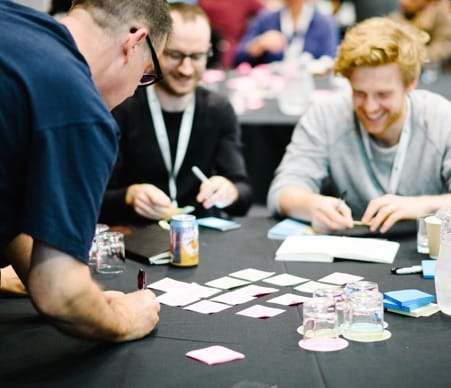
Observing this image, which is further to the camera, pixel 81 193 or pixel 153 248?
pixel 153 248

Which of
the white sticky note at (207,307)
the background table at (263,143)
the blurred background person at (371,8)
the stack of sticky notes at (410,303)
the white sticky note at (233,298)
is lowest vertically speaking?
the background table at (263,143)

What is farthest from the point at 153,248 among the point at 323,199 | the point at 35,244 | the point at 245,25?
the point at 245,25

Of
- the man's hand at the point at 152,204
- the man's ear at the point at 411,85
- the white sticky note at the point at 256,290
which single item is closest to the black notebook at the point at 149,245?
the man's hand at the point at 152,204

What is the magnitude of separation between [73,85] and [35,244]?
28cm

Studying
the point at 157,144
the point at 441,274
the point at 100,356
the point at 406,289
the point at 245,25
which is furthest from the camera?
the point at 245,25

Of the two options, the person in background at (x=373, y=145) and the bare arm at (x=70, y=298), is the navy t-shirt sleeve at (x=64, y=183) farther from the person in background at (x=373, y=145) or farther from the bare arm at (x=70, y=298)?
the person in background at (x=373, y=145)

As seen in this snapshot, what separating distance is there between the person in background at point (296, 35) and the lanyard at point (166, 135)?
9.89 feet

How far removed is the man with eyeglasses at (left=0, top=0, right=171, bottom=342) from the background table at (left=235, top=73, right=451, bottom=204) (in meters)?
2.74

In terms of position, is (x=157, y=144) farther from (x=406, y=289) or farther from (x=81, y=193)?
(x=81, y=193)

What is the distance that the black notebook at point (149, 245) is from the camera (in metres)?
2.26

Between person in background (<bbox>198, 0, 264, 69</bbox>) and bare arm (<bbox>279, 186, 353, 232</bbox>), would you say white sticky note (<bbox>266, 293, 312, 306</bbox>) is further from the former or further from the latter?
person in background (<bbox>198, 0, 264, 69</bbox>)

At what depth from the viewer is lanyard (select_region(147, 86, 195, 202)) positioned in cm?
304

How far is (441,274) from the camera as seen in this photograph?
1813 millimetres

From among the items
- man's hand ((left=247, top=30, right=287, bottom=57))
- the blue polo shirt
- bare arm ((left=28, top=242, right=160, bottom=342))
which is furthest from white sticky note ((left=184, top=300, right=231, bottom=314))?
man's hand ((left=247, top=30, right=287, bottom=57))
